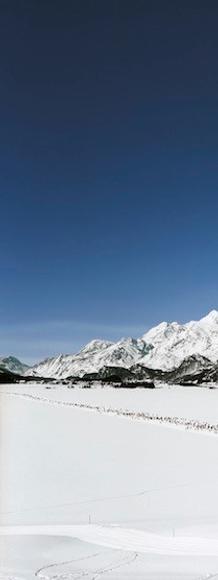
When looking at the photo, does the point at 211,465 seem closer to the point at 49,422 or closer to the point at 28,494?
the point at 28,494

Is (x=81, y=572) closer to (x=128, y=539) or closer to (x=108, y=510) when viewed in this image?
(x=128, y=539)

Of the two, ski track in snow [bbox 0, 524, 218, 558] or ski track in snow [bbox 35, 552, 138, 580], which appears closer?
ski track in snow [bbox 35, 552, 138, 580]

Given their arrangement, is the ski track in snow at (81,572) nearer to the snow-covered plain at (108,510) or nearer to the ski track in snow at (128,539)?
the snow-covered plain at (108,510)

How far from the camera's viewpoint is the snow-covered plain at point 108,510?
29.1ft

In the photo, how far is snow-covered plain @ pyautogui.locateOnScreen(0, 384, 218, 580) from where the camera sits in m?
8.87

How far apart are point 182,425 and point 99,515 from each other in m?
22.7

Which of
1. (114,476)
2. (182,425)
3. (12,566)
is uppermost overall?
(182,425)

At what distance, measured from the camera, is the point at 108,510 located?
40.9 feet

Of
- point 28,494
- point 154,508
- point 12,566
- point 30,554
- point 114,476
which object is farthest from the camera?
point 114,476

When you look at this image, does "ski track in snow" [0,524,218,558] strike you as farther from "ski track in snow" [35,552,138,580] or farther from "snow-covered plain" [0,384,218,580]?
"ski track in snow" [35,552,138,580]

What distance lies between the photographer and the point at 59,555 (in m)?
9.48

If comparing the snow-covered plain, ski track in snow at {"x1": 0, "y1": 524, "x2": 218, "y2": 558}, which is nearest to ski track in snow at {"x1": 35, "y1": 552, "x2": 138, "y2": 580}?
the snow-covered plain

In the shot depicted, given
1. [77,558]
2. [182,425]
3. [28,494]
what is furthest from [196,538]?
[182,425]

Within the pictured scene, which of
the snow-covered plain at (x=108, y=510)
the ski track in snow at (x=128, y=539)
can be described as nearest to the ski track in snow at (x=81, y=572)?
the snow-covered plain at (x=108, y=510)
